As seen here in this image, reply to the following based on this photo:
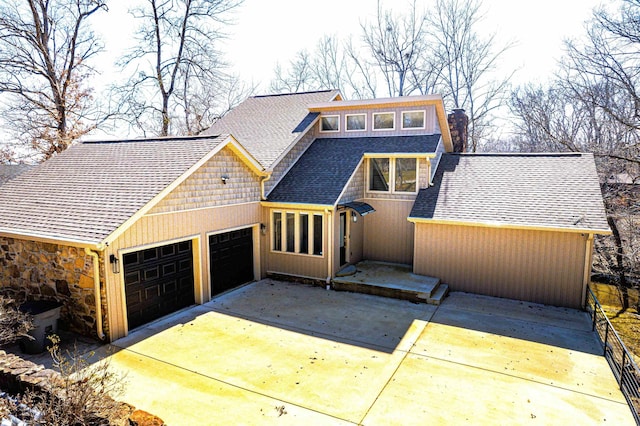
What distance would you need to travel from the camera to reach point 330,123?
53.2ft

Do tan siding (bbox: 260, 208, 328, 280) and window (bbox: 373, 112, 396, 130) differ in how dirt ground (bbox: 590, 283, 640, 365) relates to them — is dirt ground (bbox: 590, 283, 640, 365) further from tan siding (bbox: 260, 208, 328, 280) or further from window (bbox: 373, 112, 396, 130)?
window (bbox: 373, 112, 396, 130)

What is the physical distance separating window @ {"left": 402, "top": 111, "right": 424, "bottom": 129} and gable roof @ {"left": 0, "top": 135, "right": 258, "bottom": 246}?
616 centimetres

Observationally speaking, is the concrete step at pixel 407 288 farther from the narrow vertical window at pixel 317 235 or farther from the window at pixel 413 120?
the window at pixel 413 120

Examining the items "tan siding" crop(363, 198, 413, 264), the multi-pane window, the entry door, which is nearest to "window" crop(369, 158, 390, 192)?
"tan siding" crop(363, 198, 413, 264)

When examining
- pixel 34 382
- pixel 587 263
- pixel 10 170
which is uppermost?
pixel 10 170

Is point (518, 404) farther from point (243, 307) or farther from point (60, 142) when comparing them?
point (60, 142)

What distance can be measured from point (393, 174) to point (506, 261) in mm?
4708

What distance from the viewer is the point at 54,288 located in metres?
8.65

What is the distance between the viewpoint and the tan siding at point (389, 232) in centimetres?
1381

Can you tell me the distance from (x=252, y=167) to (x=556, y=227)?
8.62 m

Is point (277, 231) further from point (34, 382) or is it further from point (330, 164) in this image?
point (34, 382)

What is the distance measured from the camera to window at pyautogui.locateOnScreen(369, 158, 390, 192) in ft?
46.5

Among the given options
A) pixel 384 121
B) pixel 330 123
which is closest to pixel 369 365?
pixel 384 121

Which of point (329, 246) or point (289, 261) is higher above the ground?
point (329, 246)
